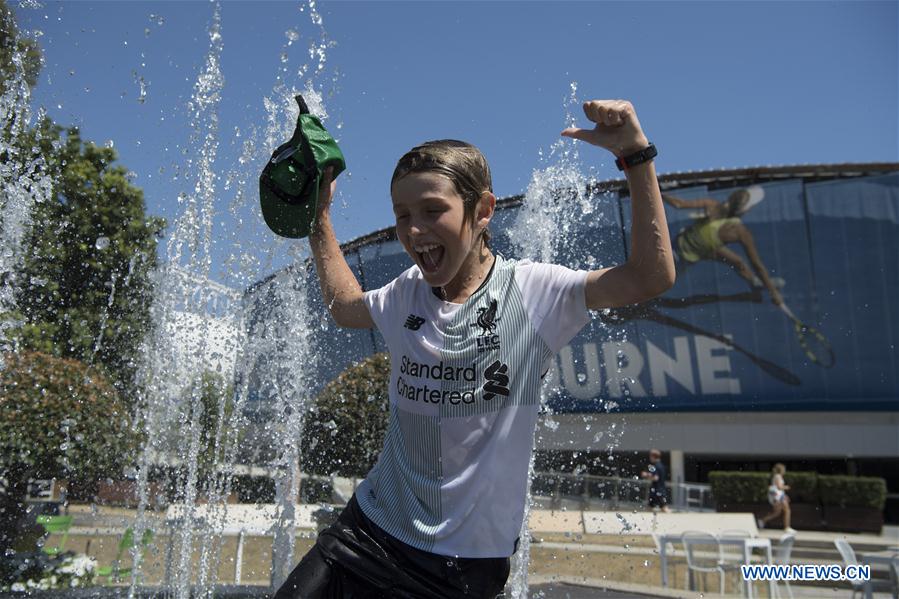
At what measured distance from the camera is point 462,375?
65.5 inches

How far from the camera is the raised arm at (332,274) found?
6.54 feet

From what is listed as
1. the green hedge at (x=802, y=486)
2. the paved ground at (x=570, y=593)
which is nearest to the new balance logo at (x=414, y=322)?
the paved ground at (x=570, y=593)

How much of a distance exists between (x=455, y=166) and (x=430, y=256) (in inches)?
8.0

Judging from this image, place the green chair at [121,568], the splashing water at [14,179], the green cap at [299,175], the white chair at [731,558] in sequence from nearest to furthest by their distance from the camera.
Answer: the green cap at [299,175] < the green chair at [121,568] < the splashing water at [14,179] < the white chair at [731,558]

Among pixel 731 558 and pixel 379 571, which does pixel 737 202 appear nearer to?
pixel 731 558

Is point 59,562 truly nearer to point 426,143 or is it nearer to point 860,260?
point 426,143

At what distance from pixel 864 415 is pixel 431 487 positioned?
94.1 feet

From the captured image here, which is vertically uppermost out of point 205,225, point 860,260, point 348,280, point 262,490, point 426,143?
point 860,260

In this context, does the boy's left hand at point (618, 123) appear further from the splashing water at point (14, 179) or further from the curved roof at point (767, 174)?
the curved roof at point (767, 174)

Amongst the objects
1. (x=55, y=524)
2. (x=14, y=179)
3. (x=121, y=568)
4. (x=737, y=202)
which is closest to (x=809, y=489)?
(x=737, y=202)

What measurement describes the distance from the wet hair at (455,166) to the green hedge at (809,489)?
2104 centimetres

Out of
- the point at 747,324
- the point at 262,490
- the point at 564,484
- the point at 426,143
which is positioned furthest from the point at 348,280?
the point at 747,324

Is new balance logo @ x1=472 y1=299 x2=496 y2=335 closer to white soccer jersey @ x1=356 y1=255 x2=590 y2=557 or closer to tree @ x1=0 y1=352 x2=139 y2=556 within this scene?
white soccer jersey @ x1=356 y1=255 x2=590 y2=557

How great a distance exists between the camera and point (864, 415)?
26359 millimetres
